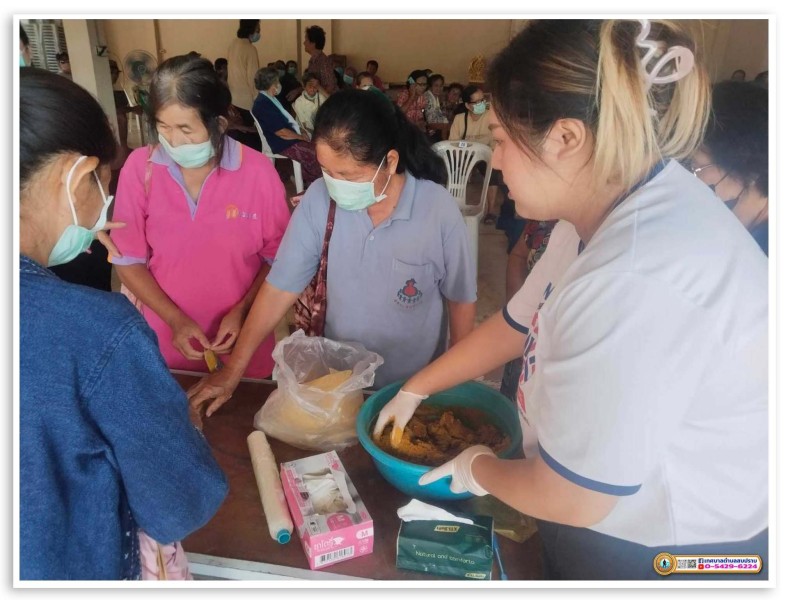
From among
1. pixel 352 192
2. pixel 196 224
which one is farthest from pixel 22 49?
pixel 352 192

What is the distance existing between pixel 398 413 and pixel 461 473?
0.23 meters

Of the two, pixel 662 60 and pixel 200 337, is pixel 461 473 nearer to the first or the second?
pixel 662 60

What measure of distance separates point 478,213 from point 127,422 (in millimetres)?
3177

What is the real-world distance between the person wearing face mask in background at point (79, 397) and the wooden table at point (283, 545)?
0.55 feet

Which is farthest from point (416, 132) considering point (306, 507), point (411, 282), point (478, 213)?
point (478, 213)

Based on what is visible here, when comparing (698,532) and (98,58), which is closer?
(698,532)

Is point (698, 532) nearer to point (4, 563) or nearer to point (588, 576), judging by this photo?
point (588, 576)

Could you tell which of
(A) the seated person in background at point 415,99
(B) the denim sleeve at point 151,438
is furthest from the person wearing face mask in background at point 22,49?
(A) the seated person in background at point 415,99

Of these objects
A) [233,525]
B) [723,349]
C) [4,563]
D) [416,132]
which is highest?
[416,132]

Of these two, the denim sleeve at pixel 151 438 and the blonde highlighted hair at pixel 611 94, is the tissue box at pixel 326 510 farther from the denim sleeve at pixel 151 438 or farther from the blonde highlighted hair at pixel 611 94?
the blonde highlighted hair at pixel 611 94

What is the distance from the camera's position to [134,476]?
700 millimetres

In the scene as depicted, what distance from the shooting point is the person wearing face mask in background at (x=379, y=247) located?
1.38 metres

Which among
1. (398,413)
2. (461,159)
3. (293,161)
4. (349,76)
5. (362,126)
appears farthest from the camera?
(349,76)

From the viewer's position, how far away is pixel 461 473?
0.91m
